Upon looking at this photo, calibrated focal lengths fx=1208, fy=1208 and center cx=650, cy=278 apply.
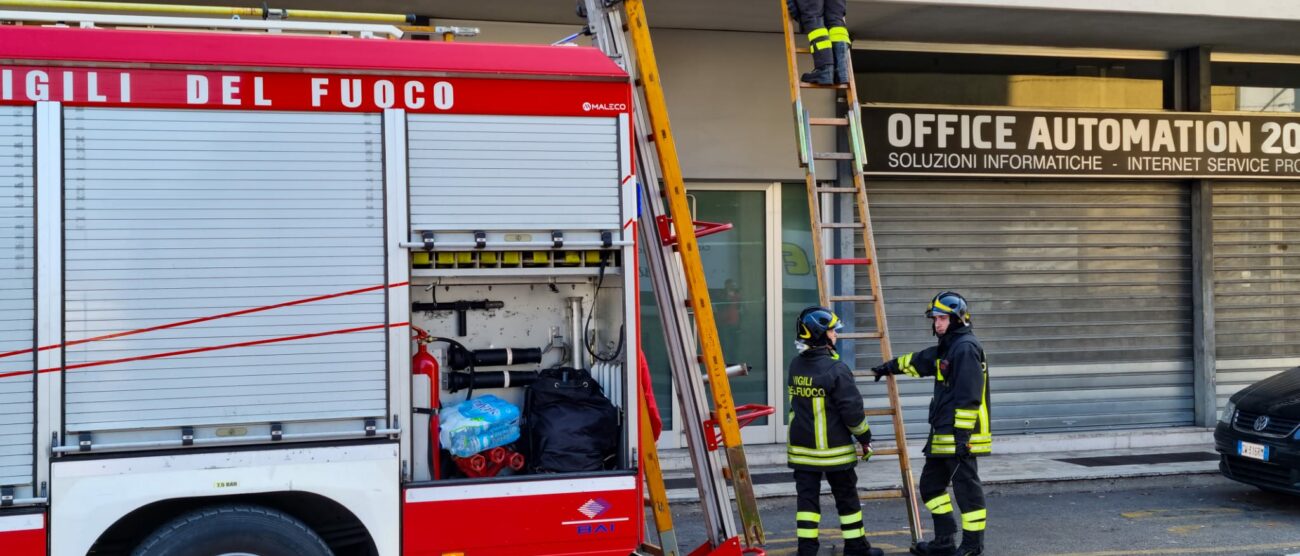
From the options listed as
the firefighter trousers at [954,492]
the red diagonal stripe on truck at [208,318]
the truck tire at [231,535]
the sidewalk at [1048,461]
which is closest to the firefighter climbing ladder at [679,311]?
the red diagonal stripe on truck at [208,318]

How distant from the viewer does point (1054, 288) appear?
37.0ft

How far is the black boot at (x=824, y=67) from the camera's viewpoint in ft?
24.7

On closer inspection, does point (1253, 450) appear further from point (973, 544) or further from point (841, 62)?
point (841, 62)

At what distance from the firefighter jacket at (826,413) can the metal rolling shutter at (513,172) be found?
201 centimetres

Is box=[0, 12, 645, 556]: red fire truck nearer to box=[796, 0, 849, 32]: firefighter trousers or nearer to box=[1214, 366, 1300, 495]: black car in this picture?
box=[796, 0, 849, 32]: firefighter trousers

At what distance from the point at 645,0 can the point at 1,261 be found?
567 centimetres

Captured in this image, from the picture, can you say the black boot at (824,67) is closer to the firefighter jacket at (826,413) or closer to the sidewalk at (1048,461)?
the firefighter jacket at (826,413)

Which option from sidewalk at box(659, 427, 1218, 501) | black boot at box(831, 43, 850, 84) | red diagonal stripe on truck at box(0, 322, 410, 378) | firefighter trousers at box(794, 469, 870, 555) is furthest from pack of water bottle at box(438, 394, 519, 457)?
sidewalk at box(659, 427, 1218, 501)

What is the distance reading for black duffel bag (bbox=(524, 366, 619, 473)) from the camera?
512cm

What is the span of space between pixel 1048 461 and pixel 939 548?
381 centimetres

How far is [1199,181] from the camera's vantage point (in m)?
11.4

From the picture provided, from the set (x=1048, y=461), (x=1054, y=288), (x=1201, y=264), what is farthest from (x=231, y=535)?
(x=1201, y=264)

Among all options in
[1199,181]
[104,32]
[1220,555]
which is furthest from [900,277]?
[104,32]

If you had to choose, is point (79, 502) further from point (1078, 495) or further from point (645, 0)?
point (1078, 495)
